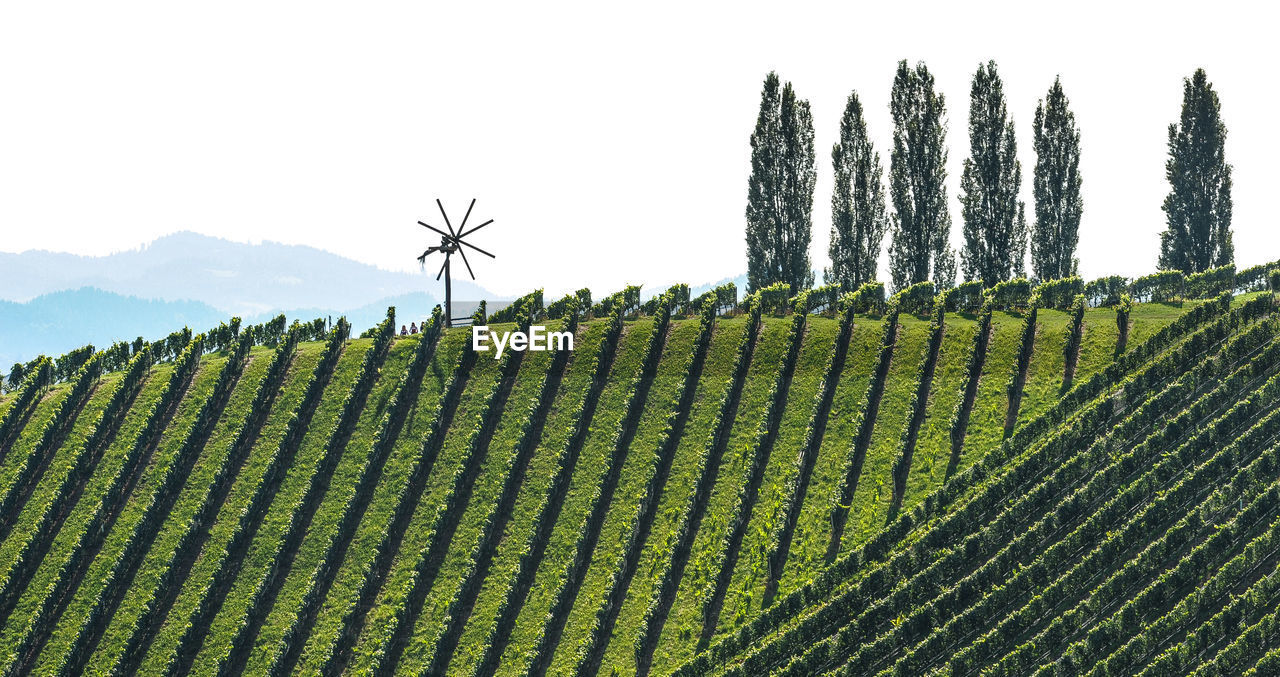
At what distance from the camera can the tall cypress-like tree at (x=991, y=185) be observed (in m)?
75.7

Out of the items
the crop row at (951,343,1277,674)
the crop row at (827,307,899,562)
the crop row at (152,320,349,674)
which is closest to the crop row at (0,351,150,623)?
the crop row at (152,320,349,674)

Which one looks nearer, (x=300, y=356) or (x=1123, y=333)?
(x=1123, y=333)

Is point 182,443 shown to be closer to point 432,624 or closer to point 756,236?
point 432,624

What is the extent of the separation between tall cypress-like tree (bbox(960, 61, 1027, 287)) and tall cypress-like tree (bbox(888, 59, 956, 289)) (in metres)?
2.03

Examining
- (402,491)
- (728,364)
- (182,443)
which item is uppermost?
(728,364)

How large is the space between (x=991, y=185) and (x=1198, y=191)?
15.1 metres

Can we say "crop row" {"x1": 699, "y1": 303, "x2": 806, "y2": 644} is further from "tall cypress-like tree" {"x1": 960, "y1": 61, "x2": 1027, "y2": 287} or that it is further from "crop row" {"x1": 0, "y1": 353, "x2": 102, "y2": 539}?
"crop row" {"x1": 0, "y1": 353, "x2": 102, "y2": 539}

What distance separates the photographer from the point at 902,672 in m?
39.4

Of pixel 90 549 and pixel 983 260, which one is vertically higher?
pixel 983 260

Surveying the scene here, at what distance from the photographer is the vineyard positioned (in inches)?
1629

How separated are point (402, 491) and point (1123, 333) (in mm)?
39556

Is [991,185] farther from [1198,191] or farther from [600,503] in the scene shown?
[600,503]

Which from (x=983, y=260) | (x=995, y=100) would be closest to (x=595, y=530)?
(x=983, y=260)

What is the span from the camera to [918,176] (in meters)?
75.7
